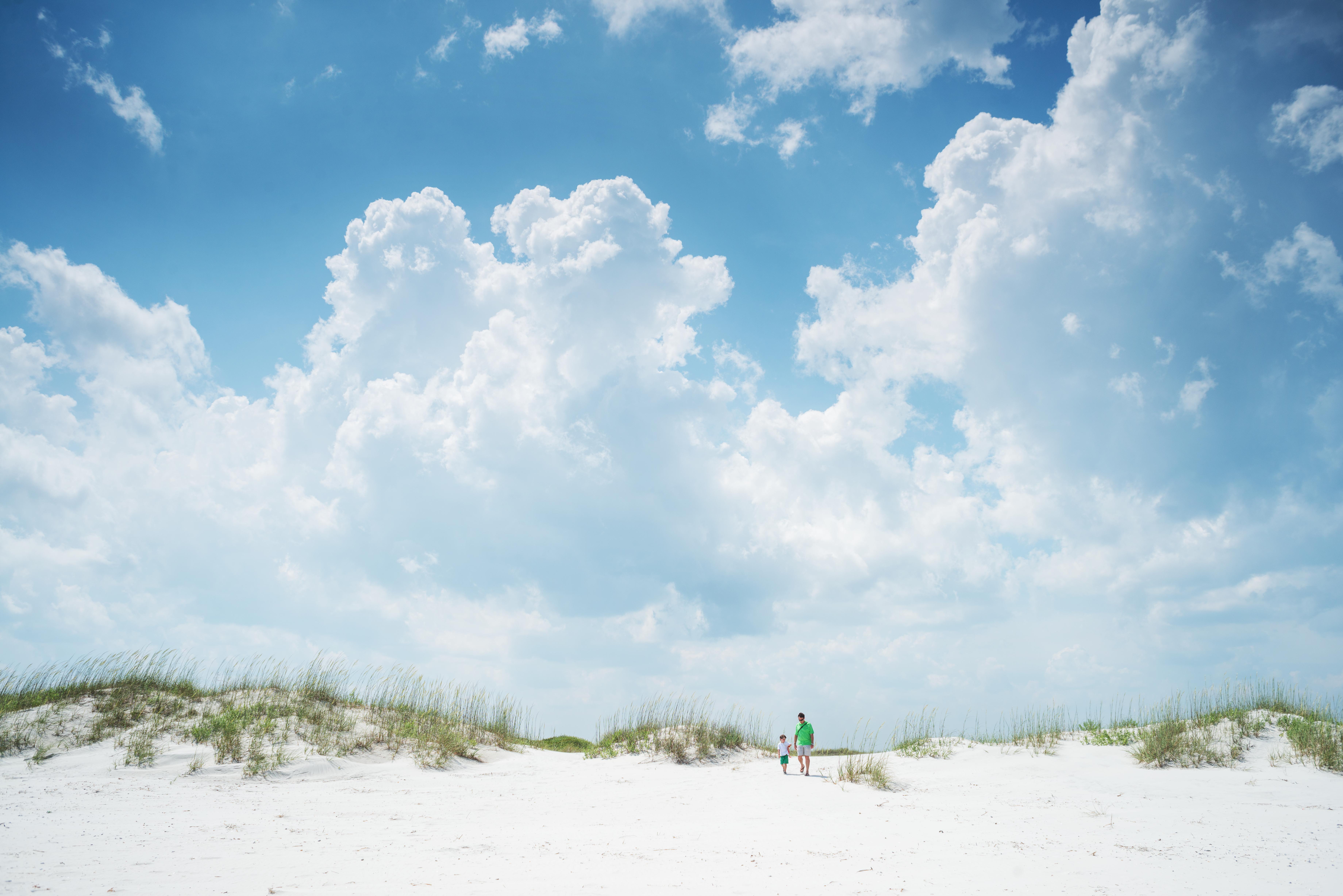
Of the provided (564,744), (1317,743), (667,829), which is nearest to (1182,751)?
(1317,743)

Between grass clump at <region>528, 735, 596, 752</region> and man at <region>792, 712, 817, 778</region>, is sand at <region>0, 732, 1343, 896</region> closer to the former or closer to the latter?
man at <region>792, 712, 817, 778</region>

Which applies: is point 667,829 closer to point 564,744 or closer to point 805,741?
point 805,741

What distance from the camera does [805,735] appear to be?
44.8ft

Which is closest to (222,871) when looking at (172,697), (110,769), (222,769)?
(222,769)

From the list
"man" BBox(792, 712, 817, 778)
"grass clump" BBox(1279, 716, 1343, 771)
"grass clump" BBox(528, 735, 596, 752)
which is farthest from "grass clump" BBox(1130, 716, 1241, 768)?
"grass clump" BBox(528, 735, 596, 752)

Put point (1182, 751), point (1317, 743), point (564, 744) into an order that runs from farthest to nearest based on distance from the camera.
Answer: point (564, 744) → point (1182, 751) → point (1317, 743)

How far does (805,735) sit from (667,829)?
5.19m

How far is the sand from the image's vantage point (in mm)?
6785

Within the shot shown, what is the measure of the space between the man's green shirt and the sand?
26.9 inches

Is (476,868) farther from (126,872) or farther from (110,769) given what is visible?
(110,769)

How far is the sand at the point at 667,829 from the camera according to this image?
679cm

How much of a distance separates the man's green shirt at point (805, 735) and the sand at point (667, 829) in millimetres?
684

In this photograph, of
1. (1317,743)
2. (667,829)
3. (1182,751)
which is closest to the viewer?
(667,829)

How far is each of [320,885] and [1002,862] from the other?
7399 millimetres
